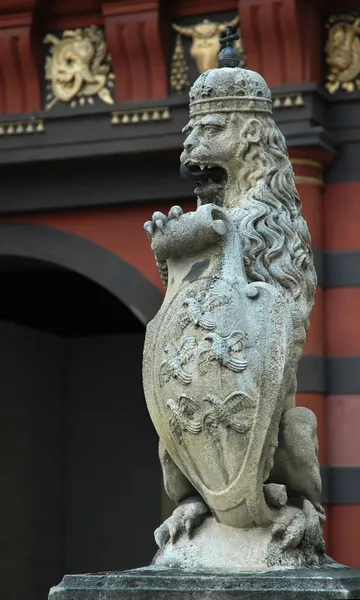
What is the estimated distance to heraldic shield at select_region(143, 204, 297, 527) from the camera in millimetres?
5047

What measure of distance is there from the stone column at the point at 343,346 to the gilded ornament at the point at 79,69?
1289 mm

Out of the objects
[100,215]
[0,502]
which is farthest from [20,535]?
[100,215]

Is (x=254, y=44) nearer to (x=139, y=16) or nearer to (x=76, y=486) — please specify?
(x=139, y=16)

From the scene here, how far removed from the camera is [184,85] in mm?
8766

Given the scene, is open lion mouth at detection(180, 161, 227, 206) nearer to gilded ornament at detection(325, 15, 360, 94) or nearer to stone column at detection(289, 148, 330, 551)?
stone column at detection(289, 148, 330, 551)

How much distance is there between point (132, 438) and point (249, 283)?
6.56m

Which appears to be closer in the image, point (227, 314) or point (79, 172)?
point (227, 314)

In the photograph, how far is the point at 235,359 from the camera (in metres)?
5.04

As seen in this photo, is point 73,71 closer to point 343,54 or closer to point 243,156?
point 343,54

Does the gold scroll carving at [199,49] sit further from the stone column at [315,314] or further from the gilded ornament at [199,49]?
the stone column at [315,314]

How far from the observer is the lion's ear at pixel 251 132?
5461 millimetres

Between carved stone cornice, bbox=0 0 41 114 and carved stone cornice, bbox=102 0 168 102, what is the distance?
44cm

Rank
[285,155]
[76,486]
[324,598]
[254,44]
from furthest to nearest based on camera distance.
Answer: [76,486] → [254,44] → [285,155] → [324,598]

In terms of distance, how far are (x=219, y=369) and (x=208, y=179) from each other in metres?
0.77
